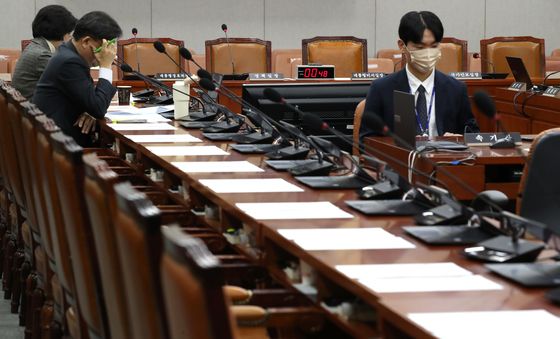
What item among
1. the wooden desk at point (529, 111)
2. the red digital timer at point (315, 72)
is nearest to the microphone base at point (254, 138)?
the wooden desk at point (529, 111)

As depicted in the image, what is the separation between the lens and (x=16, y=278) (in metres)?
4.77

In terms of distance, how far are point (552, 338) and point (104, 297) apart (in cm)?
96

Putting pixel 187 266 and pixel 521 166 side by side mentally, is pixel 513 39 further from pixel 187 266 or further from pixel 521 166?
pixel 187 266

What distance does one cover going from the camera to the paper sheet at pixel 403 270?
7.62ft

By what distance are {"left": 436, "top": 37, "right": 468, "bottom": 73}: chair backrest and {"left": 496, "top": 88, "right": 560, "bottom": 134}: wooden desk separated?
7.51 ft

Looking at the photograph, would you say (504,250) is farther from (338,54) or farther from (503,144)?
(338,54)

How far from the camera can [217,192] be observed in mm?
3439

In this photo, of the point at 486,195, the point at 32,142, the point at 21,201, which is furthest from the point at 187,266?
the point at 21,201

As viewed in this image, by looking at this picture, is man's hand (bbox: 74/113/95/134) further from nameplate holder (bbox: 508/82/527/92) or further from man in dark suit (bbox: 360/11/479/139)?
nameplate holder (bbox: 508/82/527/92)

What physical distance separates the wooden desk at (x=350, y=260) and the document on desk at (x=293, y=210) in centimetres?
3

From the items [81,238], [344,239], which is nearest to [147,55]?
[344,239]

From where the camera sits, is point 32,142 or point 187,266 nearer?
point 187,266

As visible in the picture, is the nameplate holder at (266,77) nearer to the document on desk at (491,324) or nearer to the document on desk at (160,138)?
the document on desk at (160,138)

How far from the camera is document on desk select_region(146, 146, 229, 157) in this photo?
4.45 meters
